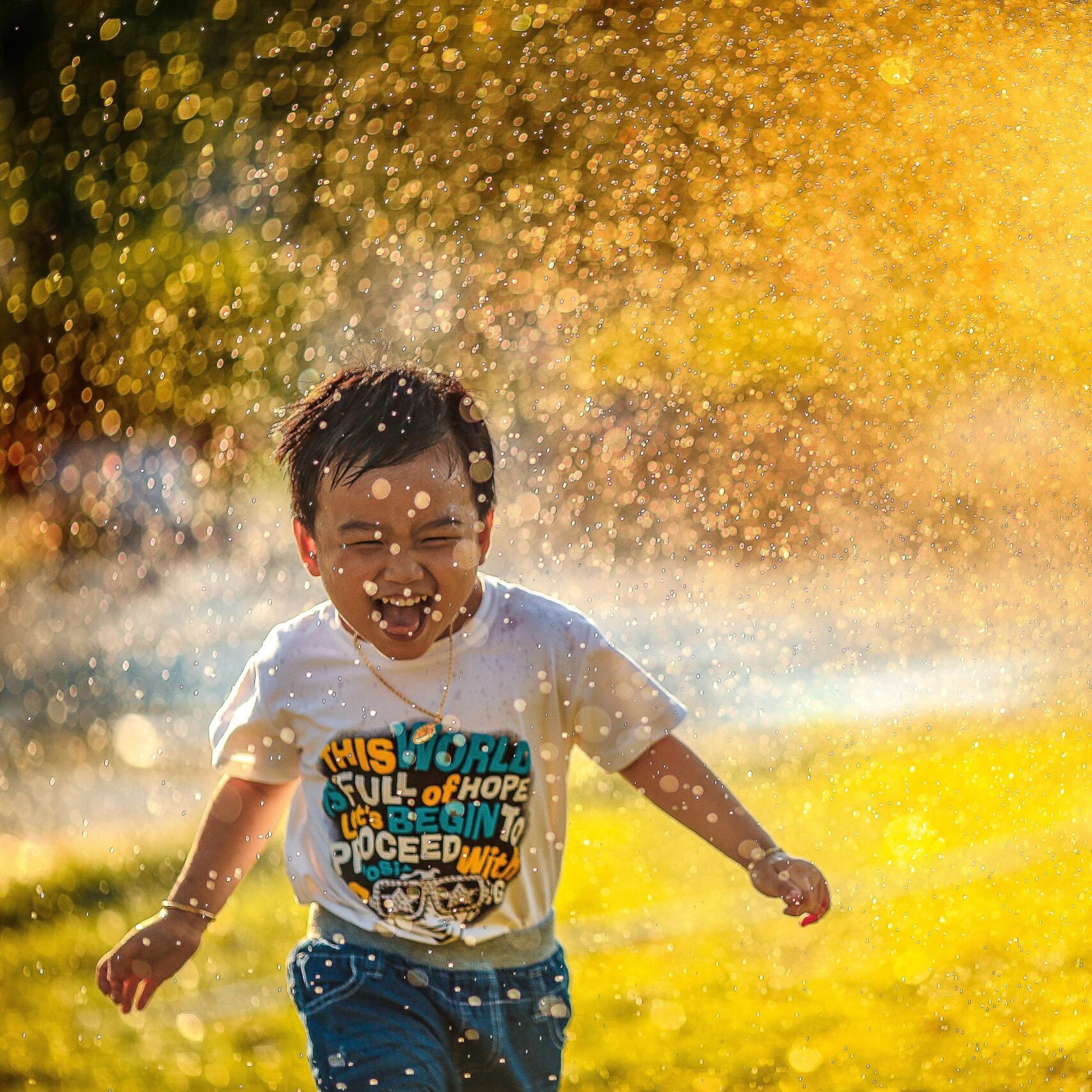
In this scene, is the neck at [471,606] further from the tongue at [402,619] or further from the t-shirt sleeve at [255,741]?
the t-shirt sleeve at [255,741]

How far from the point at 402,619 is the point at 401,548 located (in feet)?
0.27

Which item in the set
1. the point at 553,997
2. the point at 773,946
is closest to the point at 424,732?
→ the point at 553,997

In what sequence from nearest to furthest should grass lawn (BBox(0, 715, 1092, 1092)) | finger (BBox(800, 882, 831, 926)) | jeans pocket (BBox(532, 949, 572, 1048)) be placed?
finger (BBox(800, 882, 831, 926)) → jeans pocket (BBox(532, 949, 572, 1048)) → grass lawn (BBox(0, 715, 1092, 1092))

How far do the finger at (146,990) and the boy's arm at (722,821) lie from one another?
1.87 feet

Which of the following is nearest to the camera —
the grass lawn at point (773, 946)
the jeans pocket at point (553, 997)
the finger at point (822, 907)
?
the finger at point (822, 907)

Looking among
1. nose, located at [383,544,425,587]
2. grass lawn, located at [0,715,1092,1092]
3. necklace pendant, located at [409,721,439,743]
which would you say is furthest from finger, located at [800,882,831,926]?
grass lawn, located at [0,715,1092,1092]

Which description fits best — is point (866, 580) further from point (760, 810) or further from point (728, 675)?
point (760, 810)

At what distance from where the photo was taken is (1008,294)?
8.27 feet

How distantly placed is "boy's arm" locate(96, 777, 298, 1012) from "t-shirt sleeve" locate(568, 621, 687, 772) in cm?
36

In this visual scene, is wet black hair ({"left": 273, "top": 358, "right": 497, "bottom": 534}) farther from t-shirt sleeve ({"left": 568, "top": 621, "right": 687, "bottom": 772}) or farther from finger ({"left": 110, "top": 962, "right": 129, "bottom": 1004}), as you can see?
finger ({"left": 110, "top": 962, "right": 129, "bottom": 1004})

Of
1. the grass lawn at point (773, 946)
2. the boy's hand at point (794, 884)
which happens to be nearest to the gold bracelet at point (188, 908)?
the boy's hand at point (794, 884)

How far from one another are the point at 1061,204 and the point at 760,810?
1509 mm

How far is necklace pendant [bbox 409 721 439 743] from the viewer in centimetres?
157

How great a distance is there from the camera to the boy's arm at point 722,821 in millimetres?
1530
